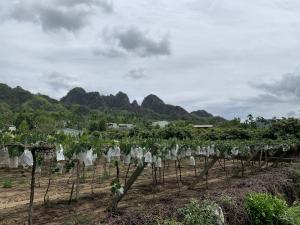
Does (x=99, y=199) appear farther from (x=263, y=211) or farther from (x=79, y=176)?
(x=263, y=211)

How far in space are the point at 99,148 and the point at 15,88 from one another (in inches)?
3632

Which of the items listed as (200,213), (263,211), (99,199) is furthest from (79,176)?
(200,213)

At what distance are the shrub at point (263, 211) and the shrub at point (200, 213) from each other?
5.39 feet

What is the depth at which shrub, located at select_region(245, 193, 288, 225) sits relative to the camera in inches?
336

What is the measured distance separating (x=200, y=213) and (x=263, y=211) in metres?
2.23

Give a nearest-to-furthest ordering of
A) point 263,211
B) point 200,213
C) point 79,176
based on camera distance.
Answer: point 200,213 → point 263,211 → point 79,176

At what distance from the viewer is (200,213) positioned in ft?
22.5

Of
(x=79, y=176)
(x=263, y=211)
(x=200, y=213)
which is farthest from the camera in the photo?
(x=79, y=176)

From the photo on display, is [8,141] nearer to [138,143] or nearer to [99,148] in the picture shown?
[99,148]

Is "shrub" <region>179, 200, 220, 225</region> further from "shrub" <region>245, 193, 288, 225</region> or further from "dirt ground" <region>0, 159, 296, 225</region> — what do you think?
"shrub" <region>245, 193, 288, 225</region>

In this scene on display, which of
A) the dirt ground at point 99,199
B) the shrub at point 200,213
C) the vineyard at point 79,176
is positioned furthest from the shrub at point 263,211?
the vineyard at point 79,176

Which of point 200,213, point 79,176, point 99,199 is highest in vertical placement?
point 79,176

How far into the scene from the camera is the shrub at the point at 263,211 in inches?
336

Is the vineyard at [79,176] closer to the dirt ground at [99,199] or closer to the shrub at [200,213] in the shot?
the dirt ground at [99,199]
